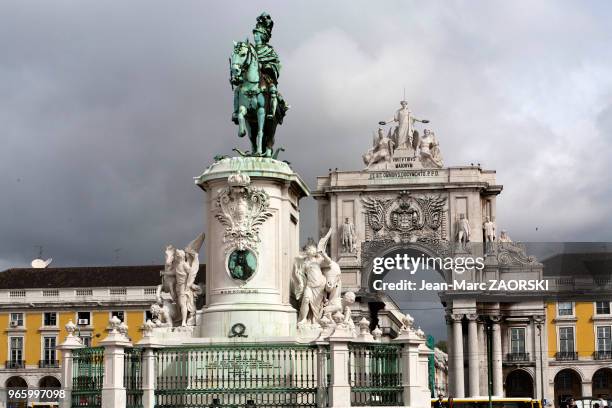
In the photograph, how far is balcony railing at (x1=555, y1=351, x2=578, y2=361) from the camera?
97.2 metres

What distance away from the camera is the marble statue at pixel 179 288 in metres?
22.0

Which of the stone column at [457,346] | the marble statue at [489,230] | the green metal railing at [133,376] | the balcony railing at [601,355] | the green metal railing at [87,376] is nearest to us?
the green metal railing at [133,376]

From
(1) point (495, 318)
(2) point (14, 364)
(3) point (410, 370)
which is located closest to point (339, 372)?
(3) point (410, 370)

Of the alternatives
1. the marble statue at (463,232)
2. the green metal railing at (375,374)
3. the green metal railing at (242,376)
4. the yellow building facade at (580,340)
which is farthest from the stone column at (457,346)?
the green metal railing at (242,376)

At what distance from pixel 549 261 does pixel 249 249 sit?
6941cm

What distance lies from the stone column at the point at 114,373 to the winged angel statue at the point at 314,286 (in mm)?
3844

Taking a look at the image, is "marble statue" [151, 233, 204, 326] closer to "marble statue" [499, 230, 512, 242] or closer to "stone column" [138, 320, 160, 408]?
"stone column" [138, 320, 160, 408]

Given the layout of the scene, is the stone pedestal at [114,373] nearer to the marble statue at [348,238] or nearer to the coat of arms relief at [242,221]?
the coat of arms relief at [242,221]

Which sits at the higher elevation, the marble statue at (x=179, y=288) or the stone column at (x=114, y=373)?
the marble statue at (x=179, y=288)

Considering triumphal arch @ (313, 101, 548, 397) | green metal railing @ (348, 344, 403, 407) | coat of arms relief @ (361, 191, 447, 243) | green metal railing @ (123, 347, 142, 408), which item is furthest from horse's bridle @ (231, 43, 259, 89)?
coat of arms relief @ (361, 191, 447, 243)

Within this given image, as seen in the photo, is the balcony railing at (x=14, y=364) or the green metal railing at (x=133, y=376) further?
the balcony railing at (x=14, y=364)

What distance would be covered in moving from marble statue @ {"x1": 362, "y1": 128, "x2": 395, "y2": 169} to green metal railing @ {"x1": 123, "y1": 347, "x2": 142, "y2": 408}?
255 ft

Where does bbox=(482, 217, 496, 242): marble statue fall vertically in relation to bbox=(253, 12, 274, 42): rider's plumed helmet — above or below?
above

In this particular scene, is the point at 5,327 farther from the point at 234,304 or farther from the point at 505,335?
the point at 234,304
